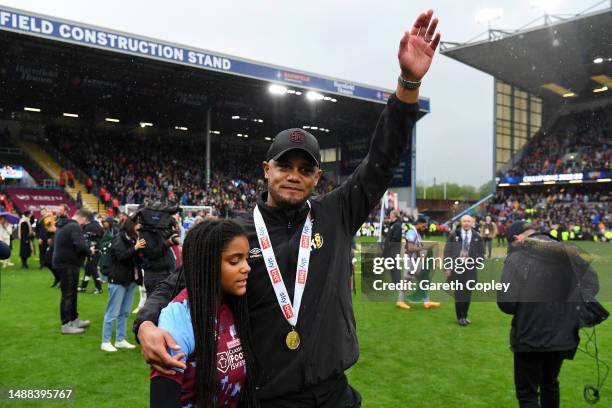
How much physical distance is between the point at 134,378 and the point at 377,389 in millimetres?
2736

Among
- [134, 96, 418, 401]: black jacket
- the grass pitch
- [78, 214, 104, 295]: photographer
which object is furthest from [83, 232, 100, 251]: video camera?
[134, 96, 418, 401]: black jacket

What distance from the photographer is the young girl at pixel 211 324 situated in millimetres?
1624

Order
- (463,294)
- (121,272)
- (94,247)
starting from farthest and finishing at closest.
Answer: (94,247) < (463,294) < (121,272)

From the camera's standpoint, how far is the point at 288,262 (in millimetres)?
2041

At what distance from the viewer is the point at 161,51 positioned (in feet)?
70.9

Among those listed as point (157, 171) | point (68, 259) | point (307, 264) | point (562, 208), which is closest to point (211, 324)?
point (307, 264)

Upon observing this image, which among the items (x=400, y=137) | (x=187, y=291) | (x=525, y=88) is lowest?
(x=187, y=291)

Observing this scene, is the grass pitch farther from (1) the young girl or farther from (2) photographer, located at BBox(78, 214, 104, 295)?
(1) the young girl

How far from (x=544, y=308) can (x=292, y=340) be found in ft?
8.27

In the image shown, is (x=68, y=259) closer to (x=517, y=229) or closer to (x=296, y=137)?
(x=517, y=229)

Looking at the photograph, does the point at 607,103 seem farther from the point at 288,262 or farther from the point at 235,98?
the point at 288,262

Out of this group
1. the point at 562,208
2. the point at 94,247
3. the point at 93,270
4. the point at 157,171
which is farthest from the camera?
the point at 562,208

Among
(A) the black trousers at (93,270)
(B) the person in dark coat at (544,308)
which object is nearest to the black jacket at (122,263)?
(B) the person in dark coat at (544,308)

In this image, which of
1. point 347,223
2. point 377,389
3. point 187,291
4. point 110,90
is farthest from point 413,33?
point 110,90
